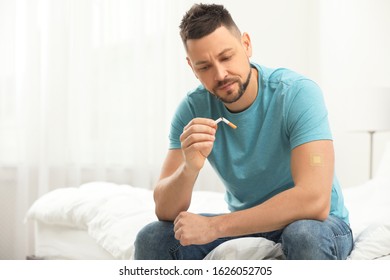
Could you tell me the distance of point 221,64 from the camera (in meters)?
1.09

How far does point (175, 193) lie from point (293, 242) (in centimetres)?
27

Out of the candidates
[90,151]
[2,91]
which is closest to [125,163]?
[90,151]

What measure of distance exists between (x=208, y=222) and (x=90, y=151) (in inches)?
67.3

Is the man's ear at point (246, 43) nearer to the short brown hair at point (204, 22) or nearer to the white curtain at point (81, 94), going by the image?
the short brown hair at point (204, 22)

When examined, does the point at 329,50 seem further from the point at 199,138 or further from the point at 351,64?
the point at 199,138

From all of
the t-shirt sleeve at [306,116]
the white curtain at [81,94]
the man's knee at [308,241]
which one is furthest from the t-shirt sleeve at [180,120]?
the white curtain at [81,94]

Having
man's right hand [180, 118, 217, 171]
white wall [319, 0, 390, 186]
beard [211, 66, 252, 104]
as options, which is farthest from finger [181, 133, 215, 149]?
white wall [319, 0, 390, 186]

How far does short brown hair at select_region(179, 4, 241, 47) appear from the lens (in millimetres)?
1090

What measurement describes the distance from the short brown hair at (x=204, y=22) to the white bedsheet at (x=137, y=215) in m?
0.42

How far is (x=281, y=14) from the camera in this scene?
9.04 feet

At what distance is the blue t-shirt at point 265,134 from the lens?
3.47 ft

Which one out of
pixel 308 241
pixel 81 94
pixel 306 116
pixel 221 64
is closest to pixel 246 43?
pixel 221 64
